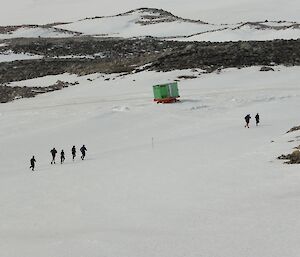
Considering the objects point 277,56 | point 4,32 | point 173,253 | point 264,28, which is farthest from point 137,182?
point 4,32

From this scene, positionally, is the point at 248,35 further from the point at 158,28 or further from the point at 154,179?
the point at 154,179

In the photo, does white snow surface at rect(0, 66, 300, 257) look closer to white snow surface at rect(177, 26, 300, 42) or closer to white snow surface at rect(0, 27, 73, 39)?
white snow surface at rect(177, 26, 300, 42)

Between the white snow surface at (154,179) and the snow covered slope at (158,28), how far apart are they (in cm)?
5522

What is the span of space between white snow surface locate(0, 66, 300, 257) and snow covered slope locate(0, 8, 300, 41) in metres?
55.2

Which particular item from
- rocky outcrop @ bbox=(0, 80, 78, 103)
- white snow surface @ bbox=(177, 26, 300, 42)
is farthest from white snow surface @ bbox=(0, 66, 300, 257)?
white snow surface @ bbox=(177, 26, 300, 42)

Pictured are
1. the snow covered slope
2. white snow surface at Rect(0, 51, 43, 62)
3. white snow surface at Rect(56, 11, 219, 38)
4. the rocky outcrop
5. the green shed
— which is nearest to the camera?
the green shed

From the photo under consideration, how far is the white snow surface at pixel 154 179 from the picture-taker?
13102mm

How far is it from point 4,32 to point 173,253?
453ft

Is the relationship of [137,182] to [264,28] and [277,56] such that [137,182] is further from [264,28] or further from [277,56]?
[264,28]

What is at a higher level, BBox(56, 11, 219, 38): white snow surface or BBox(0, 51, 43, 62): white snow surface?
BBox(56, 11, 219, 38): white snow surface

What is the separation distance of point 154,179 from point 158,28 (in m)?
121

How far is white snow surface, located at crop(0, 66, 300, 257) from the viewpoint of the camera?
43.0 feet

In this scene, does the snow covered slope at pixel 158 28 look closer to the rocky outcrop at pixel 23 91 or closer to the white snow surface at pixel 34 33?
the white snow surface at pixel 34 33

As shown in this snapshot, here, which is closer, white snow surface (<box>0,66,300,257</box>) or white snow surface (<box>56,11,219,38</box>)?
white snow surface (<box>0,66,300,257</box>)
